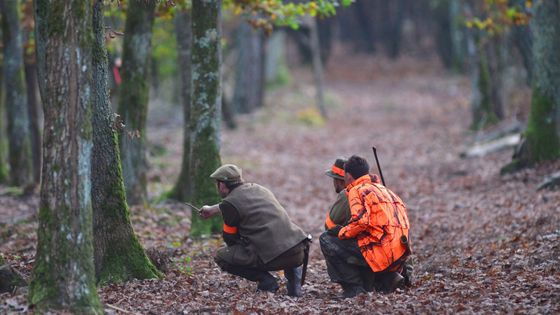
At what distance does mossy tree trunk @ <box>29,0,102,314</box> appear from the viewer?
661 centimetres

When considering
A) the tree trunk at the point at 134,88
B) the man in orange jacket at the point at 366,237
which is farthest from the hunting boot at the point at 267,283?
the tree trunk at the point at 134,88

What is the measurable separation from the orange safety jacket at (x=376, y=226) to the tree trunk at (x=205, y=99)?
11.6 ft

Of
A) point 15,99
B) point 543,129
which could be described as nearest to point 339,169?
point 543,129

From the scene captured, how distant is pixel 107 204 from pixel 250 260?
1689mm

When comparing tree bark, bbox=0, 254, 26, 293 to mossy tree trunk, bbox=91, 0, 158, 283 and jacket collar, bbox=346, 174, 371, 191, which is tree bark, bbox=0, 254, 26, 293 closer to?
mossy tree trunk, bbox=91, 0, 158, 283

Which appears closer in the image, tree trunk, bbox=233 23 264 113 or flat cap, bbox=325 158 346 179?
flat cap, bbox=325 158 346 179

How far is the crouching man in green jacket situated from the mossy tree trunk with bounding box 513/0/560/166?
8365mm

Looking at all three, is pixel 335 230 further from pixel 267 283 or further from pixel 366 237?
pixel 267 283

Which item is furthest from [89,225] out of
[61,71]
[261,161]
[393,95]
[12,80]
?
[393,95]

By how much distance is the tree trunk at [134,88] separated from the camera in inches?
527

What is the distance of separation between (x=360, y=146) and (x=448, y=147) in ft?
9.68

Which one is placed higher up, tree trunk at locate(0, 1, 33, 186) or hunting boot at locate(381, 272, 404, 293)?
tree trunk at locate(0, 1, 33, 186)

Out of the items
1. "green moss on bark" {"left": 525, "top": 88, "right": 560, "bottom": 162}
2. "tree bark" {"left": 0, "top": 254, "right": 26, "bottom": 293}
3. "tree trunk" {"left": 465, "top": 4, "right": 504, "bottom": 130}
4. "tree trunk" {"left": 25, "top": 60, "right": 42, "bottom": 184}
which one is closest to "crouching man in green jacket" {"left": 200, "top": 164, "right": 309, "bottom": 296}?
"tree bark" {"left": 0, "top": 254, "right": 26, "bottom": 293}

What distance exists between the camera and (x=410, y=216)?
48.3 feet
